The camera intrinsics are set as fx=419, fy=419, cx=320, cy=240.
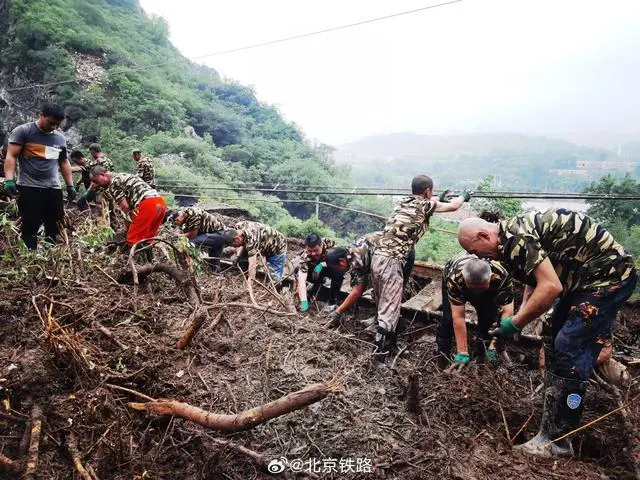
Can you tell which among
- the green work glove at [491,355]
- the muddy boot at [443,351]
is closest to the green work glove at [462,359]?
the green work glove at [491,355]

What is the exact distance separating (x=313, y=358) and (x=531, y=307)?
1.56m

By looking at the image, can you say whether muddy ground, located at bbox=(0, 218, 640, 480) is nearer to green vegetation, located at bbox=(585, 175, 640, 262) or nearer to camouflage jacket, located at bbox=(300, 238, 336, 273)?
camouflage jacket, located at bbox=(300, 238, 336, 273)

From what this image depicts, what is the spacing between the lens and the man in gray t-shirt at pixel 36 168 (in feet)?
12.1

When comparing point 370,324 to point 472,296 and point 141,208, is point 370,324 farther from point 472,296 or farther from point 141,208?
point 141,208

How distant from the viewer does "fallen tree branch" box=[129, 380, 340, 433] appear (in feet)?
5.82

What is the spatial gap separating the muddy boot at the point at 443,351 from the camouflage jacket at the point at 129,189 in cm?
315

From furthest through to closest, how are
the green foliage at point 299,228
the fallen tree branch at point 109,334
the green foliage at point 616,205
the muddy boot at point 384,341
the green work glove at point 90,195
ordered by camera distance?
the green foliage at point 299,228
the green foliage at point 616,205
the green work glove at point 90,195
the muddy boot at point 384,341
the fallen tree branch at point 109,334

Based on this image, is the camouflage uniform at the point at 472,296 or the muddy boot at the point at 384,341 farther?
the muddy boot at the point at 384,341

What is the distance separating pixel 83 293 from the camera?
3.07 m

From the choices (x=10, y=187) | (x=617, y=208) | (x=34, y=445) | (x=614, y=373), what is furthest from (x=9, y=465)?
(x=617, y=208)

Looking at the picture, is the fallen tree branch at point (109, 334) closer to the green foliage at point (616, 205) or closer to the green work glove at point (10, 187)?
the green work glove at point (10, 187)

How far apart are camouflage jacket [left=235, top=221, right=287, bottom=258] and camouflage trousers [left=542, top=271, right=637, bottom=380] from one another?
3232mm

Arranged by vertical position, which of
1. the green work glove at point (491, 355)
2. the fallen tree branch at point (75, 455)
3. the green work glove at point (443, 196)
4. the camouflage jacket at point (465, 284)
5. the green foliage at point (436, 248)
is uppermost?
the green work glove at point (443, 196)

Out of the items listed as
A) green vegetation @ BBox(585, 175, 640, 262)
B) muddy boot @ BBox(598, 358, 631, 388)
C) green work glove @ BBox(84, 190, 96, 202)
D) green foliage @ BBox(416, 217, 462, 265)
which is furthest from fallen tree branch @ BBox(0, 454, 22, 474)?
green foliage @ BBox(416, 217, 462, 265)
